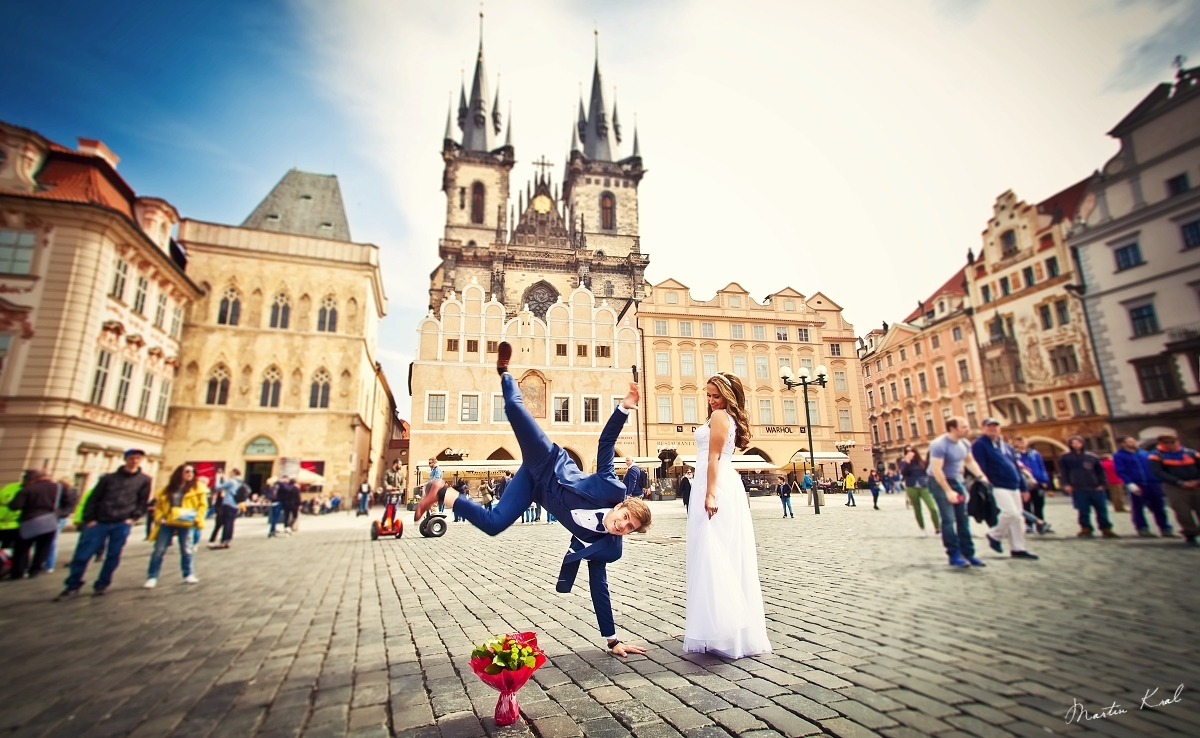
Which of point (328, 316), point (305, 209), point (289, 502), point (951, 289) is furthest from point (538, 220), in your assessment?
point (951, 289)

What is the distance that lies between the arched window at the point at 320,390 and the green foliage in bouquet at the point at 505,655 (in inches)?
969

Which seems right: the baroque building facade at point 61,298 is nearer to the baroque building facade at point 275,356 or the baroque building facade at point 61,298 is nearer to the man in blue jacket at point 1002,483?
the man in blue jacket at point 1002,483

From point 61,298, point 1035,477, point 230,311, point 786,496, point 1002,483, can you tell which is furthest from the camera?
point 230,311

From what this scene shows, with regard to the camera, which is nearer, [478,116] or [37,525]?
[37,525]

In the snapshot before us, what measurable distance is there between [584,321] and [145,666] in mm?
16400

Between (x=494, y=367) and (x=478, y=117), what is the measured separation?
4599cm

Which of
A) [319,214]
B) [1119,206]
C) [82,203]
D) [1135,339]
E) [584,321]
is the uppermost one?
[319,214]

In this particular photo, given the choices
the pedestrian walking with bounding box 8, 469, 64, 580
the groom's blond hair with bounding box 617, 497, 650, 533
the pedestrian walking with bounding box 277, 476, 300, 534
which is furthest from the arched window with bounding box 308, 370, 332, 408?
the groom's blond hair with bounding box 617, 497, 650, 533

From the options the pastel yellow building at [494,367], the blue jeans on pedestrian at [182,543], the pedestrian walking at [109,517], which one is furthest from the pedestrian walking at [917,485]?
the pastel yellow building at [494,367]

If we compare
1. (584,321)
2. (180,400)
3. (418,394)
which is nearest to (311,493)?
(180,400)

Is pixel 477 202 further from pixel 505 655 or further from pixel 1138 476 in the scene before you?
pixel 1138 476

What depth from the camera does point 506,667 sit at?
7.18ft

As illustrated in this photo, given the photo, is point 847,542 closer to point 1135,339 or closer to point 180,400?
point 1135,339

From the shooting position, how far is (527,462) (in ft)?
9.00
